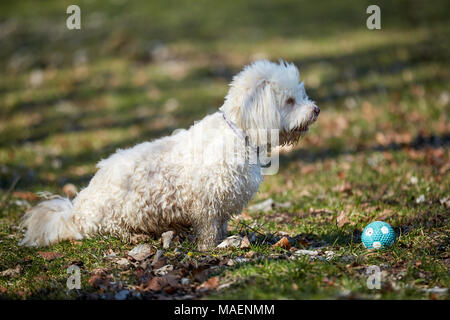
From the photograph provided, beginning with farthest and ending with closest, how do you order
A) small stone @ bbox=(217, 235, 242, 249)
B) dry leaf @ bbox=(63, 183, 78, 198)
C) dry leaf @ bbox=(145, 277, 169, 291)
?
dry leaf @ bbox=(63, 183, 78, 198) < small stone @ bbox=(217, 235, 242, 249) < dry leaf @ bbox=(145, 277, 169, 291)

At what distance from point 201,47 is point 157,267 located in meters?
11.5

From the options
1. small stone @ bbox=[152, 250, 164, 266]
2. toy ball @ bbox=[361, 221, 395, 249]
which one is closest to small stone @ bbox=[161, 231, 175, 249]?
small stone @ bbox=[152, 250, 164, 266]

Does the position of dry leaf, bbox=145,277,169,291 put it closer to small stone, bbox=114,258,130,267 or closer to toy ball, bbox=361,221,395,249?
small stone, bbox=114,258,130,267

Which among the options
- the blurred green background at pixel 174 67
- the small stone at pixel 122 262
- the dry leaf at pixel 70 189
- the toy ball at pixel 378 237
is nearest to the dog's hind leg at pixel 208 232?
the small stone at pixel 122 262

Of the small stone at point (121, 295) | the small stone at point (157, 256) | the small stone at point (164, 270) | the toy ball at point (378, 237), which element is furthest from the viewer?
the toy ball at point (378, 237)

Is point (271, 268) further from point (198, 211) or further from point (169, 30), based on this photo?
point (169, 30)

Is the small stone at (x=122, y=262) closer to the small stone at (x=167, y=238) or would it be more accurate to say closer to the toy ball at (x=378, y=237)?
the small stone at (x=167, y=238)

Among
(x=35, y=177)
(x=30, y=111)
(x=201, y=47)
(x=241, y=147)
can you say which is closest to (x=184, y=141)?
(x=241, y=147)

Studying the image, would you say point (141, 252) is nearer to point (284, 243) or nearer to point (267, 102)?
point (284, 243)

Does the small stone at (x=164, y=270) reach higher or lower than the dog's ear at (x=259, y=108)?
lower

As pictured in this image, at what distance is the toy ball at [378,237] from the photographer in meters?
4.55

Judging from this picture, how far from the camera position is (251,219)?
587 cm

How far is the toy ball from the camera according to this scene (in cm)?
455

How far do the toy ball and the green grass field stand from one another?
14 cm
